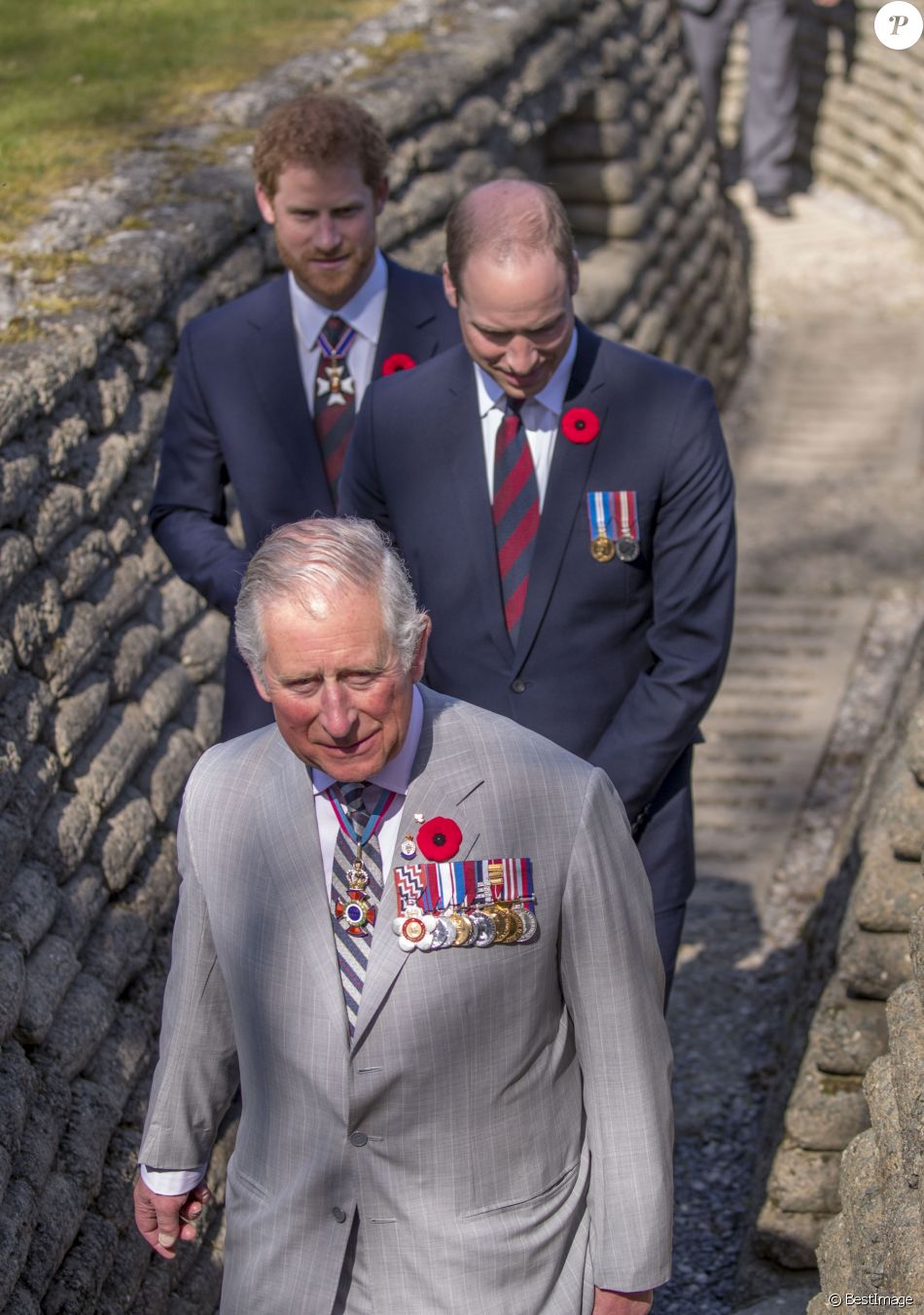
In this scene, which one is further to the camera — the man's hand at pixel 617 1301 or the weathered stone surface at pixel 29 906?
the weathered stone surface at pixel 29 906

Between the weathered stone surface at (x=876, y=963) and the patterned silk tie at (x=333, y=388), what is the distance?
1.48 meters

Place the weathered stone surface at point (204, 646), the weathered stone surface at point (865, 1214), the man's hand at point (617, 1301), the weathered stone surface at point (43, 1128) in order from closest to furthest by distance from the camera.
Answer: the man's hand at point (617, 1301), the weathered stone surface at point (865, 1214), the weathered stone surface at point (43, 1128), the weathered stone surface at point (204, 646)

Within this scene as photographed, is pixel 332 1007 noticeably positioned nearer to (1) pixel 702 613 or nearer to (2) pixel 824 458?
(1) pixel 702 613

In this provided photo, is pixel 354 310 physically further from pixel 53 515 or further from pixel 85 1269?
pixel 85 1269

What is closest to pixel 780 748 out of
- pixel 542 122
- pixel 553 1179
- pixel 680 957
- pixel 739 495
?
pixel 680 957

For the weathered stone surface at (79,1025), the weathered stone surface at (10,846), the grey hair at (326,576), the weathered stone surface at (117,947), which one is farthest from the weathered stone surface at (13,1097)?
the grey hair at (326,576)

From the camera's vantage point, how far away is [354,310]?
164 inches

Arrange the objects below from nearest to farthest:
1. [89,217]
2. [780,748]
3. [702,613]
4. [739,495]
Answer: [702,613], [89,217], [780,748], [739,495]

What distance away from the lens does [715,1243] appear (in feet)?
14.0

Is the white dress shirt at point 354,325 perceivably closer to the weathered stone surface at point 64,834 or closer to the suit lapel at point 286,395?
the suit lapel at point 286,395

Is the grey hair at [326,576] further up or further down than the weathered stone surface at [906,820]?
further up

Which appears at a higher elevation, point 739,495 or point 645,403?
point 645,403

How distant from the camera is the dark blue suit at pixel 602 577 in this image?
353 cm

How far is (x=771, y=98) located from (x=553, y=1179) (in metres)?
9.73
